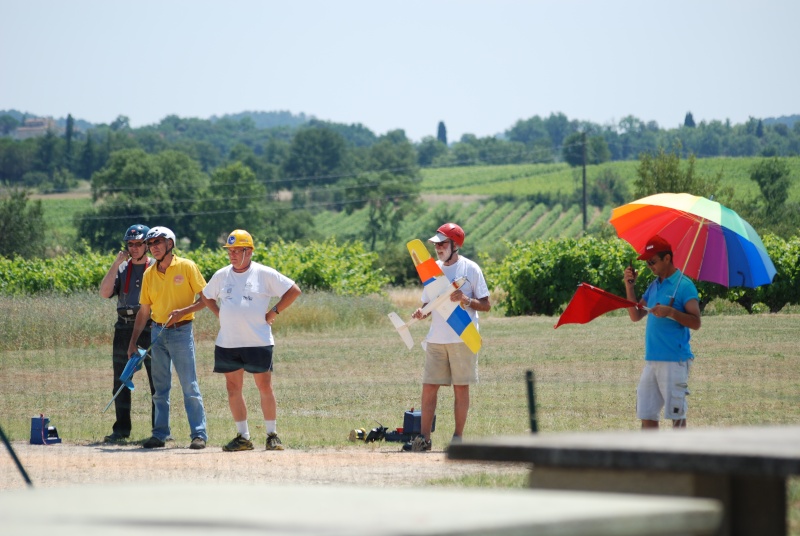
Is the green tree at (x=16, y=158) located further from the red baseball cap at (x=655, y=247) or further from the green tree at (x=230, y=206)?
the red baseball cap at (x=655, y=247)

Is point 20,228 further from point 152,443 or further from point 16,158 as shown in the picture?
point 16,158

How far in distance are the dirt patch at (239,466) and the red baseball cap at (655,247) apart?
1877mm

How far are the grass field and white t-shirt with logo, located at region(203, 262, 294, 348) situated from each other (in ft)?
3.72

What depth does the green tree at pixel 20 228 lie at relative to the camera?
255 ft

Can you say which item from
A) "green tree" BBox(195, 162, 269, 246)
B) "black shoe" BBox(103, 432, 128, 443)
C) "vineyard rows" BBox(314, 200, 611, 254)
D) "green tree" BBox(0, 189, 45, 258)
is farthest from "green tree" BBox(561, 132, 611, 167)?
"black shoe" BBox(103, 432, 128, 443)

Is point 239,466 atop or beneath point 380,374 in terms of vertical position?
atop

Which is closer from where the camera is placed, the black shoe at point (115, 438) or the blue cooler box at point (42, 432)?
the blue cooler box at point (42, 432)

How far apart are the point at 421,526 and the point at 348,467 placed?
23.2 ft

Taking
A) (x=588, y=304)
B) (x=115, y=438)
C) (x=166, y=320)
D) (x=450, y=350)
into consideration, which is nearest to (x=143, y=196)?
(x=115, y=438)

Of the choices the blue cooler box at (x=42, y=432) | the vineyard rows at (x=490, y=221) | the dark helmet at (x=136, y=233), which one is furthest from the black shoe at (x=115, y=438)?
the vineyard rows at (x=490, y=221)

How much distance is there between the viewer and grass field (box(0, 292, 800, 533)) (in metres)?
12.9

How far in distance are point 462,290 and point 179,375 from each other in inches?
119

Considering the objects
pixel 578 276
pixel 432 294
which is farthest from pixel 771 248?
pixel 432 294

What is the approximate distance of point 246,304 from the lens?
444 inches
